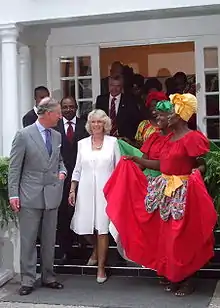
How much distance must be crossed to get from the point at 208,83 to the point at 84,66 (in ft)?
6.01

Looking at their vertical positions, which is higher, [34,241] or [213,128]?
[213,128]

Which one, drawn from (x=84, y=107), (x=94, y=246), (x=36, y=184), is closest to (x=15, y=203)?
(x=36, y=184)

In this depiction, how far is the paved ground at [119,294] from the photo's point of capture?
19.7 feet

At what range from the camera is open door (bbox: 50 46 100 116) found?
9414mm

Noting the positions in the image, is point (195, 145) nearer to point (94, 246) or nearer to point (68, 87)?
point (94, 246)

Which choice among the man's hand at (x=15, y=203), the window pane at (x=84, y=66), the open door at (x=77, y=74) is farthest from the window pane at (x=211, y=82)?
the man's hand at (x=15, y=203)

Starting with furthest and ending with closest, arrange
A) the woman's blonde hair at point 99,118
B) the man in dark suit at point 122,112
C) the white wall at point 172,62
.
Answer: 1. the white wall at point 172,62
2. the man in dark suit at point 122,112
3. the woman's blonde hair at point 99,118

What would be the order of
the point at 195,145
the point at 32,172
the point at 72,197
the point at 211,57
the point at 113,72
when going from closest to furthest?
the point at 195,145, the point at 32,172, the point at 72,197, the point at 113,72, the point at 211,57

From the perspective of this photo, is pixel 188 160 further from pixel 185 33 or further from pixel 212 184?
pixel 185 33

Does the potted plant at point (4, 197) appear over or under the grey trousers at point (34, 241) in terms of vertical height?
over

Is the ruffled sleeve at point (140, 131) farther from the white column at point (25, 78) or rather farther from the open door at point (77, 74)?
the white column at point (25, 78)

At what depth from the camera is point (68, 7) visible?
7.46 metres

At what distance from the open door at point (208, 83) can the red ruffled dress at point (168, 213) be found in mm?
2979

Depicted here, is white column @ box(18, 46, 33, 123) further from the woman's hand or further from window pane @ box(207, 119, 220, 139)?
the woman's hand
